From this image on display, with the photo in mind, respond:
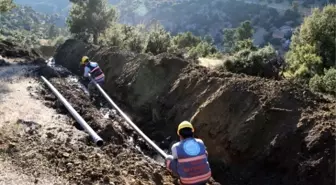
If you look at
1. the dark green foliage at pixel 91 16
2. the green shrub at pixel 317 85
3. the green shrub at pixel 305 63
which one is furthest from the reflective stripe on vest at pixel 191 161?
the dark green foliage at pixel 91 16

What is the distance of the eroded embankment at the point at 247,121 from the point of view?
1121cm

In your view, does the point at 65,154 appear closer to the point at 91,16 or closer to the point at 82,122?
the point at 82,122

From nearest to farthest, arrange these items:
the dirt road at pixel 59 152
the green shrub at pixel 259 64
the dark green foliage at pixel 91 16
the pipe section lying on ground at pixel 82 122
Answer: the dirt road at pixel 59 152, the pipe section lying on ground at pixel 82 122, the green shrub at pixel 259 64, the dark green foliage at pixel 91 16

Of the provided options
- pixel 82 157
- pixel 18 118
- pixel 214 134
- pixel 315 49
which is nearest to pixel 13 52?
pixel 18 118

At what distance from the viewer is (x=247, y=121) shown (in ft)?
42.7

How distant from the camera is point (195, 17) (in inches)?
7303

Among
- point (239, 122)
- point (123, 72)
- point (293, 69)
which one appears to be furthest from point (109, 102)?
point (293, 69)

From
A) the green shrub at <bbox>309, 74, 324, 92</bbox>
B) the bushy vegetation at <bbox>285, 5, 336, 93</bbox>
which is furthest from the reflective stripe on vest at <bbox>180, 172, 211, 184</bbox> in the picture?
the bushy vegetation at <bbox>285, 5, 336, 93</bbox>

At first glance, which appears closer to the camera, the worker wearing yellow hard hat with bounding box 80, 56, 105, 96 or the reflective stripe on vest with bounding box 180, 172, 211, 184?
the reflective stripe on vest with bounding box 180, 172, 211, 184

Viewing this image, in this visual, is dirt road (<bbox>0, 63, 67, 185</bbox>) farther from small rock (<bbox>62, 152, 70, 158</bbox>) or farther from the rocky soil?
small rock (<bbox>62, 152, 70, 158</bbox>)

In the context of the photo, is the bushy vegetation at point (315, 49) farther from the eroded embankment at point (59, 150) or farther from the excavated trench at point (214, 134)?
the eroded embankment at point (59, 150)

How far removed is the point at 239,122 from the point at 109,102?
27.5 feet

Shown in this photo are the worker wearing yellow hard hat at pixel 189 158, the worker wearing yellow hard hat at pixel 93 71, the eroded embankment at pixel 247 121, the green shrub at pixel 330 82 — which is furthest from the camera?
the worker wearing yellow hard hat at pixel 93 71

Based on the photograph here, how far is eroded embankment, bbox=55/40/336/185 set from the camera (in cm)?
1121
